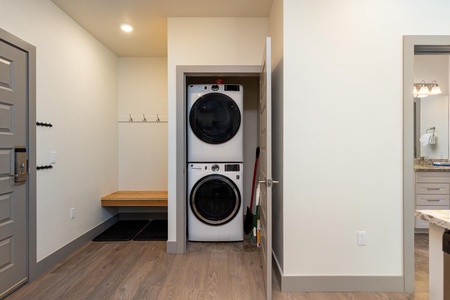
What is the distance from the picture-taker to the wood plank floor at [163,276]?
6.28 feet

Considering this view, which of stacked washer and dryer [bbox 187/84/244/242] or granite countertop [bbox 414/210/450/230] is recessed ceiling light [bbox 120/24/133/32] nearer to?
stacked washer and dryer [bbox 187/84/244/242]

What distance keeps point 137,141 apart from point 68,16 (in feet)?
5.99

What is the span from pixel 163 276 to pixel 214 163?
1.33 meters

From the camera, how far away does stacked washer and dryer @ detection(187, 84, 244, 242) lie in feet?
9.72

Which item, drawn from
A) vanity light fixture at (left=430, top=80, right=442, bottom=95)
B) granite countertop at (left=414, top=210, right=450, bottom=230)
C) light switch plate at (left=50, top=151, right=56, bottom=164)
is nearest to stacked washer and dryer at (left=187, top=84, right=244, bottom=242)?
light switch plate at (left=50, top=151, right=56, bottom=164)

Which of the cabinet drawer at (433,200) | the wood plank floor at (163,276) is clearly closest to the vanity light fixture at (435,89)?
the cabinet drawer at (433,200)

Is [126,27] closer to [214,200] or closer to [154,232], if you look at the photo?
[214,200]

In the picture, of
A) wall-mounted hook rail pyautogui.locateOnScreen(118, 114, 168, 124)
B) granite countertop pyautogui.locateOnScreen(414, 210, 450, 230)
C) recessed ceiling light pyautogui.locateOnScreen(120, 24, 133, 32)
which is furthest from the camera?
wall-mounted hook rail pyautogui.locateOnScreen(118, 114, 168, 124)

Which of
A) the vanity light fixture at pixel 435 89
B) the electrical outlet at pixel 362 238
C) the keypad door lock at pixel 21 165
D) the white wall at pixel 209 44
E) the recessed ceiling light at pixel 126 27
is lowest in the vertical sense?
the electrical outlet at pixel 362 238

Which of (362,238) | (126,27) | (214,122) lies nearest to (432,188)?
(362,238)

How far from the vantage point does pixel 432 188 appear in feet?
10.3

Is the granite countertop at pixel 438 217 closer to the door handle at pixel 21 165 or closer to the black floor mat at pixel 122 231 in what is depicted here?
the door handle at pixel 21 165

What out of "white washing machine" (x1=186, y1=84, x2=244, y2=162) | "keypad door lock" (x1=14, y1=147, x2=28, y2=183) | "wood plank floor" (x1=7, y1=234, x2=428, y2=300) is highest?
"white washing machine" (x1=186, y1=84, x2=244, y2=162)

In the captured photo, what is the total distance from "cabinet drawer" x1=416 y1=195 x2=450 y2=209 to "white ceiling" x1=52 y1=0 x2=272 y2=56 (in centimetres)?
306
